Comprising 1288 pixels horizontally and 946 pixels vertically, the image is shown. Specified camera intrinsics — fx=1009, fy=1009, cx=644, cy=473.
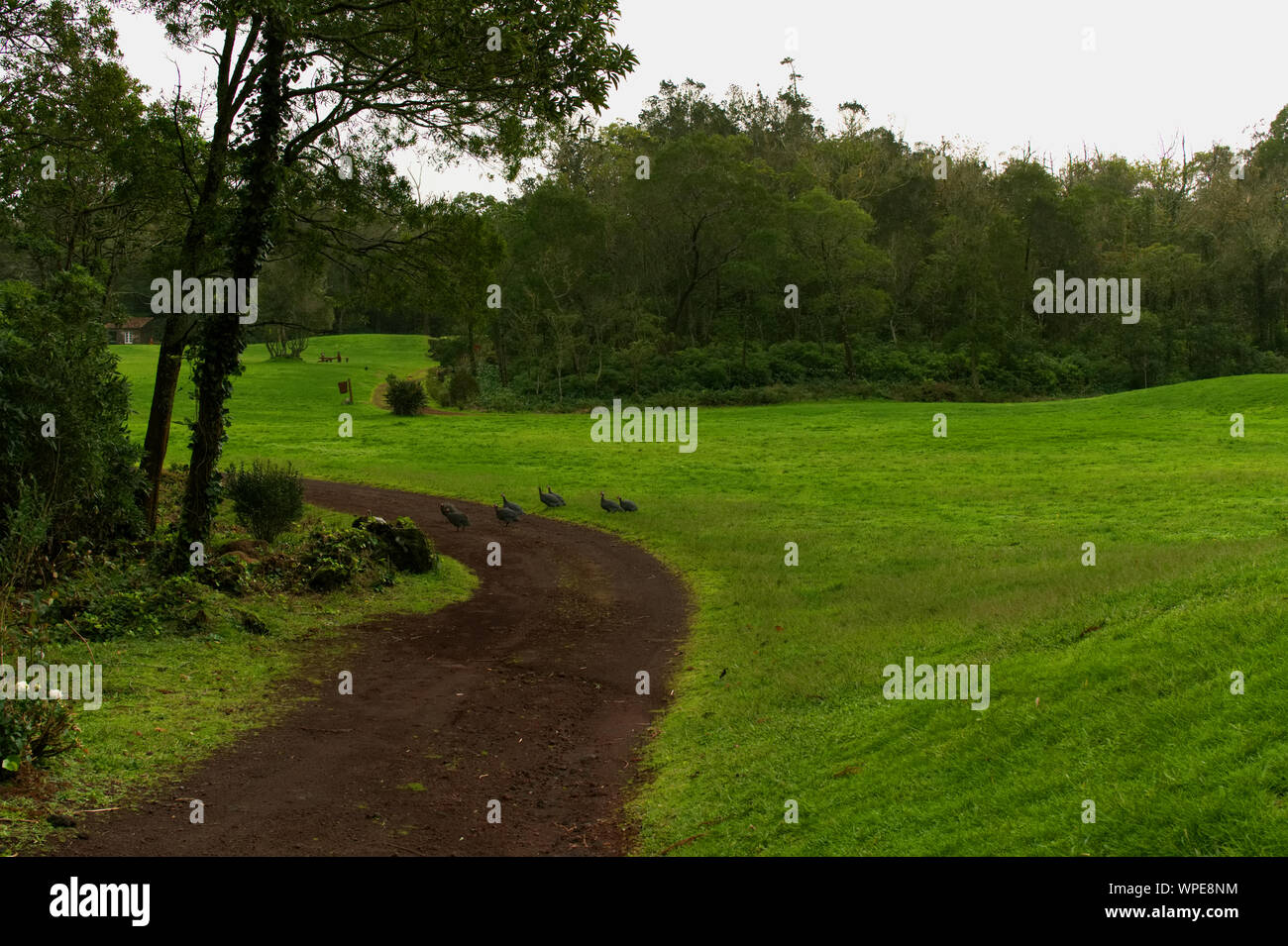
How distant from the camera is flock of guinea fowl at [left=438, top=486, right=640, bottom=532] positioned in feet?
84.5

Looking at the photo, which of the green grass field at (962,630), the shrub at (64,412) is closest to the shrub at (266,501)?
the shrub at (64,412)

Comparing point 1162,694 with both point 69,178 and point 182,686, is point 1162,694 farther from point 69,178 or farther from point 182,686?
point 69,178

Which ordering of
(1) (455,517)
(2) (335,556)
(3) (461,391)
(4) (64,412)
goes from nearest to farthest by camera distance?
1. (4) (64,412)
2. (2) (335,556)
3. (1) (455,517)
4. (3) (461,391)

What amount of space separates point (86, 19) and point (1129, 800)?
24.2m

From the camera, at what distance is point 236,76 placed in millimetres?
20625

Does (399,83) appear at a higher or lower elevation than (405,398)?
higher

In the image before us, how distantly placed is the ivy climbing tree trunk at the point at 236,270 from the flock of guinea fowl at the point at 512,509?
710cm

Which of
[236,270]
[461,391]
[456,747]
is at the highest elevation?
[236,270]

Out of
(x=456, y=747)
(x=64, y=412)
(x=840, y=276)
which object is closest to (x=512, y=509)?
(x=64, y=412)

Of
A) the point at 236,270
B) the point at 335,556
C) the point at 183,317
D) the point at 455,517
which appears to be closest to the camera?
the point at 236,270

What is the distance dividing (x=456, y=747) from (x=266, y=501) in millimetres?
12988

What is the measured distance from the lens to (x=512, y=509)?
2698 centimetres

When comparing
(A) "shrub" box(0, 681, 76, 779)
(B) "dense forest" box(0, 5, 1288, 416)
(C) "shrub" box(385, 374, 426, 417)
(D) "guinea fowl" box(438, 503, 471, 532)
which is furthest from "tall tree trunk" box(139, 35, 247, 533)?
(C) "shrub" box(385, 374, 426, 417)

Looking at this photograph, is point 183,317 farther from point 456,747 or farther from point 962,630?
point 962,630
